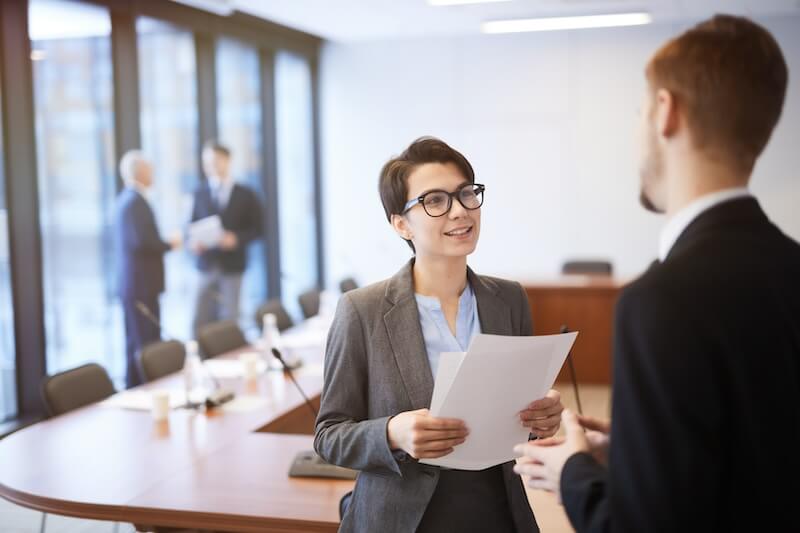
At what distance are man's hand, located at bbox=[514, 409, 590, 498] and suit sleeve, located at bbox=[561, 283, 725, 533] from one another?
22 cm

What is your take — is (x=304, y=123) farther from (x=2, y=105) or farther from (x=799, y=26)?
(x=799, y=26)

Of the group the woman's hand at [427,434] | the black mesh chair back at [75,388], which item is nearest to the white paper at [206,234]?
the black mesh chair back at [75,388]

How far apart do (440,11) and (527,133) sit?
2204mm

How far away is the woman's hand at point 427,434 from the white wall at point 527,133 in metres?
7.81

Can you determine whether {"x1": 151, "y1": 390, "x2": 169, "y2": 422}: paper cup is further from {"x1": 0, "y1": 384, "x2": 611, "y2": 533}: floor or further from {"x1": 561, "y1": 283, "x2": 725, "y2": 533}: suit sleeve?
{"x1": 561, "y1": 283, "x2": 725, "y2": 533}: suit sleeve

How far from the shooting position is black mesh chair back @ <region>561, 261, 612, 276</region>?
8.23 metres

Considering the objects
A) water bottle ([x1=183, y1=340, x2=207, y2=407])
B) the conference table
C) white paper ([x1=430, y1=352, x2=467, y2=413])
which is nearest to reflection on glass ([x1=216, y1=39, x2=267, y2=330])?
water bottle ([x1=183, y1=340, x2=207, y2=407])

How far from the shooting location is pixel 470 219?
2117 millimetres

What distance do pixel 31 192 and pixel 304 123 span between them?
482 cm

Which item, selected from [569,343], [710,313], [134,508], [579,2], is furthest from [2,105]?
[710,313]

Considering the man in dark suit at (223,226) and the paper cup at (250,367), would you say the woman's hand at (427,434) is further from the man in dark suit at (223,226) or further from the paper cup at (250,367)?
the man in dark suit at (223,226)

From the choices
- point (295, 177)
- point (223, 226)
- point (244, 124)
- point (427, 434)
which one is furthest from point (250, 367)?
point (295, 177)

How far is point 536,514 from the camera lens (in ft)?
8.35

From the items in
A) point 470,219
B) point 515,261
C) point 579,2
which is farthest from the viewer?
point 515,261
